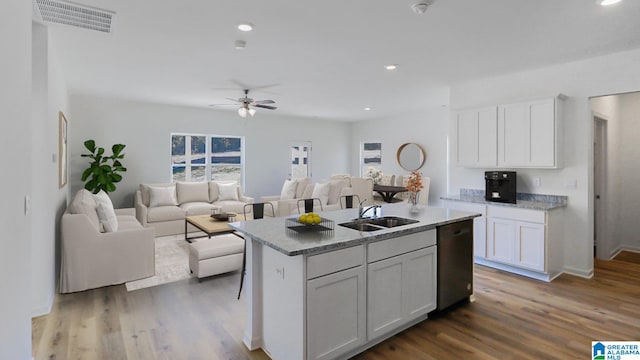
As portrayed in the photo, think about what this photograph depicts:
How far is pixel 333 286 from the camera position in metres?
2.12

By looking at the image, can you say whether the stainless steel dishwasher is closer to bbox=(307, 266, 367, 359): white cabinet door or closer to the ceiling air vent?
bbox=(307, 266, 367, 359): white cabinet door

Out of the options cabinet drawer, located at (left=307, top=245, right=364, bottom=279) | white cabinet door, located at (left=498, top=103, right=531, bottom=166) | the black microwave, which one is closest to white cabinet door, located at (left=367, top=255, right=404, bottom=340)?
cabinet drawer, located at (left=307, top=245, right=364, bottom=279)

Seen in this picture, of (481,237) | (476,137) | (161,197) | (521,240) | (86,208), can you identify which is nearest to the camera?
(86,208)

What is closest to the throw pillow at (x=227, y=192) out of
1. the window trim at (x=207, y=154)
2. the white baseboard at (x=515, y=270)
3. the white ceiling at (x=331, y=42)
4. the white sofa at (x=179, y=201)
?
the white sofa at (x=179, y=201)

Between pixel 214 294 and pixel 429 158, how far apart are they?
6.19 meters

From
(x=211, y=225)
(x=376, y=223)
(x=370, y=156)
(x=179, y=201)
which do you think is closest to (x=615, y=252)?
(x=376, y=223)

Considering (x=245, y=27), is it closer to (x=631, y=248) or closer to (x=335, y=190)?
(x=335, y=190)

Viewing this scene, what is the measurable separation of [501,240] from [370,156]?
19.0 feet

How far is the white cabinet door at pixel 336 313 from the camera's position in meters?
2.02

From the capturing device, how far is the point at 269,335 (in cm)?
231

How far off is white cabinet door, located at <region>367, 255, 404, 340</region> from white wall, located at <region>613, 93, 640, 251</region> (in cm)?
463

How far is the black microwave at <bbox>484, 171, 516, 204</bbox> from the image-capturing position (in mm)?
4156

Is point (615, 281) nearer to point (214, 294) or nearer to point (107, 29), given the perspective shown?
point (214, 294)

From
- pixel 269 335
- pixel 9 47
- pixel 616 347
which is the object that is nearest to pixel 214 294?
pixel 269 335
